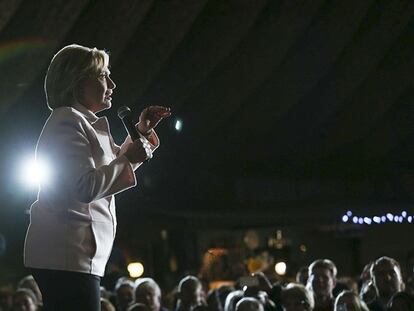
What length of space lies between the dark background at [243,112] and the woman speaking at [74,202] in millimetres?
14985

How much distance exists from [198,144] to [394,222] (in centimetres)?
536

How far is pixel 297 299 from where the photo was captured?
844cm

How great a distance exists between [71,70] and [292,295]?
5090 mm

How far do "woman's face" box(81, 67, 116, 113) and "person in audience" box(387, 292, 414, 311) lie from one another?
5.29 metres

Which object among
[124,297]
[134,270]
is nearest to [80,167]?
[124,297]

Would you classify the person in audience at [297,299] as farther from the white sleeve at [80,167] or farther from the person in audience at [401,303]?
the white sleeve at [80,167]

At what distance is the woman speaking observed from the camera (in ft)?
11.5

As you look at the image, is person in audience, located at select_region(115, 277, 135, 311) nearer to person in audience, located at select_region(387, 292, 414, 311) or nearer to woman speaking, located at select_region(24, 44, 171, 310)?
person in audience, located at select_region(387, 292, 414, 311)

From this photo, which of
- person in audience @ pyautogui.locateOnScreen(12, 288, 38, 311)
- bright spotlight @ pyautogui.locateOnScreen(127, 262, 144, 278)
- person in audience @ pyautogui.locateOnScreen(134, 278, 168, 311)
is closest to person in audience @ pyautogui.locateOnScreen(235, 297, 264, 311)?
person in audience @ pyautogui.locateOnScreen(134, 278, 168, 311)

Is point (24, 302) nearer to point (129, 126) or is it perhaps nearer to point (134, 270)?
point (129, 126)

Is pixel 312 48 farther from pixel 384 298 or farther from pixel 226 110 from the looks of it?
pixel 384 298

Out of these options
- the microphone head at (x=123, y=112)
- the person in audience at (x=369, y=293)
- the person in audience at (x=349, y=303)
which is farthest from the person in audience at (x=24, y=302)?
the microphone head at (x=123, y=112)

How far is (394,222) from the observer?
28.5m

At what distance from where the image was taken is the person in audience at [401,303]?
8.59m
